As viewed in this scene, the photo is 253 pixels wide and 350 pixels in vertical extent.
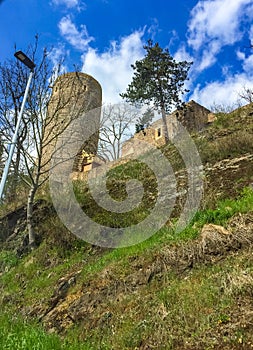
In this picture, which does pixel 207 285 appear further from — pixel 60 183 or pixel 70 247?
pixel 60 183

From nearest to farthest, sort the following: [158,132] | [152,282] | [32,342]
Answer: [32,342], [152,282], [158,132]

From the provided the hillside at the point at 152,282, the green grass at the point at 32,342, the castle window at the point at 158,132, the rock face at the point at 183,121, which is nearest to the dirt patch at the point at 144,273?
the hillside at the point at 152,282

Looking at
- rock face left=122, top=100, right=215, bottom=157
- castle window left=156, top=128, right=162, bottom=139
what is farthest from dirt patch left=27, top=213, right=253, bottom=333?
castle window left=156, top=128, right=162, bottom=139

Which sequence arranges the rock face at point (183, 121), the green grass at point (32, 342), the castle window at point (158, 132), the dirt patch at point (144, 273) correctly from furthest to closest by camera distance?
the castle window at point (158, 132), the rock face at point (183, 121), the dirt patch at point (144, 273), the green grass at point (32, 342)

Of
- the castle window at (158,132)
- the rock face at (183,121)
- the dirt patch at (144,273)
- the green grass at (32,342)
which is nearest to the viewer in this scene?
the green grass at (32,342)

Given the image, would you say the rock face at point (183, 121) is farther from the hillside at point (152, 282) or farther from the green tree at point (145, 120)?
the hillside at point (152, 282)

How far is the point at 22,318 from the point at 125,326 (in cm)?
274

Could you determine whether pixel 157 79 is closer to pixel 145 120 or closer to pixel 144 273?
pixel 145 120

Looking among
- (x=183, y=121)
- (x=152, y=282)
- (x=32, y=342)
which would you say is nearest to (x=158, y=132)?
(x=183, y=121)

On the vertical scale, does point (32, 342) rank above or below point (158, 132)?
below

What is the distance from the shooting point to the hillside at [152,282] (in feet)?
12.7

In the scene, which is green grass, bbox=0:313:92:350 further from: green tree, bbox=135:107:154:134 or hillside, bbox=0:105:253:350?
green tree, bbox=135:107:154:134

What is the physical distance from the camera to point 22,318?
627cm

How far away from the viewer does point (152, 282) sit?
5402 millimetres
